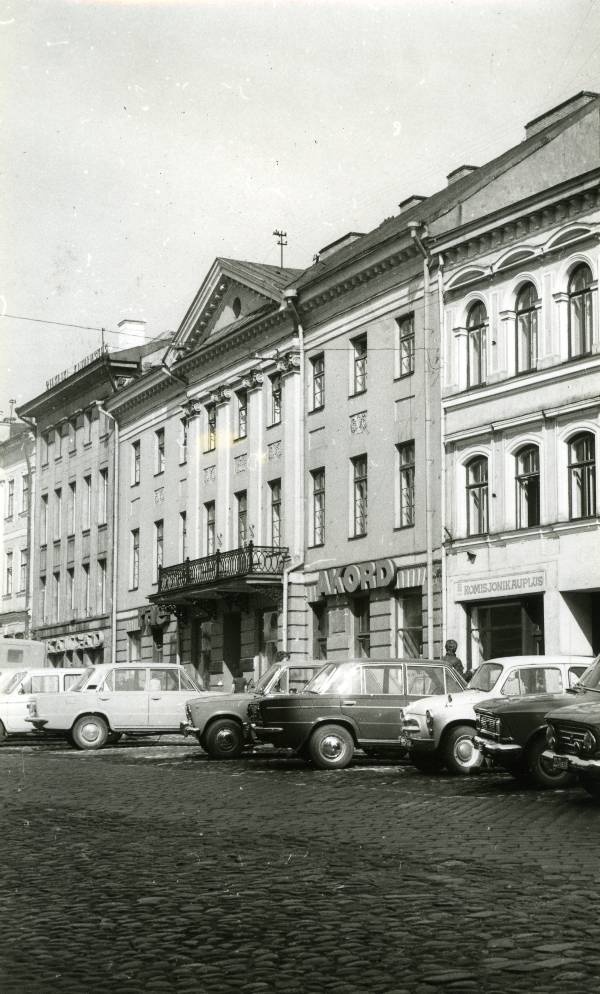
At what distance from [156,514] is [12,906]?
41.0 meters

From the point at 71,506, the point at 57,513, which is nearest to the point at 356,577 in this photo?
the point at 71,506

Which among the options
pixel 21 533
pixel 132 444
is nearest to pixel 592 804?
pixel 132 444

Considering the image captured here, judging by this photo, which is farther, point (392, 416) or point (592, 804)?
point (392, 416)

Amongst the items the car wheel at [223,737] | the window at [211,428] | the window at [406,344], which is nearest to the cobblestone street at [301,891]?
the car wheel at [223,737]

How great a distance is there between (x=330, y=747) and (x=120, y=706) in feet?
24.4

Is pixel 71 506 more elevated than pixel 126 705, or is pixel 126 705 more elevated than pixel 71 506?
pixel 71 506

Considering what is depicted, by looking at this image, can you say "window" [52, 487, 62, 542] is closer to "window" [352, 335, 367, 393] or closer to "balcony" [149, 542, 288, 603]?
"balcony" [149, 542, 288, 603]

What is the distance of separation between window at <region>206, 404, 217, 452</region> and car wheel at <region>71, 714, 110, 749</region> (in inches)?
726

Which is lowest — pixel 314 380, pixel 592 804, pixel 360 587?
pixel 592 804

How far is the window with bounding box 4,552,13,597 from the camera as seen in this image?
6656 cm

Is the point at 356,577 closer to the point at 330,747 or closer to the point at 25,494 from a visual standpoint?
the point at 330,747

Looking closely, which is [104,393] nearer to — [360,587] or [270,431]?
[270,431]

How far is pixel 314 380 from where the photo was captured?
38.6 m

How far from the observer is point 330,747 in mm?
20734
